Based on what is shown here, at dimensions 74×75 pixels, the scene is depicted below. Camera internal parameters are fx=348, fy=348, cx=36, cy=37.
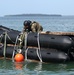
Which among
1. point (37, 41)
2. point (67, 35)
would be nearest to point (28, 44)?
point (37, 41)

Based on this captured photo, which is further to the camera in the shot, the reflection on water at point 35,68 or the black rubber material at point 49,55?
the black rubber material at point 49,55

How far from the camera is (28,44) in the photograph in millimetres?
12781

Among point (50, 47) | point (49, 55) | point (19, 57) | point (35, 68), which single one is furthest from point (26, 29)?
point (35, 68)

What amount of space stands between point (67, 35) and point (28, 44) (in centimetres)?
147

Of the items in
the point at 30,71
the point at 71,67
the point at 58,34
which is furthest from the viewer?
the point at 58,34

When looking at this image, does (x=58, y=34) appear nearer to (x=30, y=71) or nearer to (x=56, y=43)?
(x=56, y=43)

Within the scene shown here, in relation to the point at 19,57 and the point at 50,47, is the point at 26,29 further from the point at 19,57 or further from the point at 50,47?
the point at 50,47

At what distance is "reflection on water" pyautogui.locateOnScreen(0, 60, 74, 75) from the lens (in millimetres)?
10844

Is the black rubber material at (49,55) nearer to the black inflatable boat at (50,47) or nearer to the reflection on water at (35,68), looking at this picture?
the black inflatable boat at (50,47)

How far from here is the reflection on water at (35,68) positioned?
10.8m

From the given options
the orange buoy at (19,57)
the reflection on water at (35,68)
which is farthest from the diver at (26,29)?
the reflection on water at (35,68)

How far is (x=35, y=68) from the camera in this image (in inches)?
455

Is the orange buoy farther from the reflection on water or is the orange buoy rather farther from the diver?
the diver

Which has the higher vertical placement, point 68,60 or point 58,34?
point 58,34
